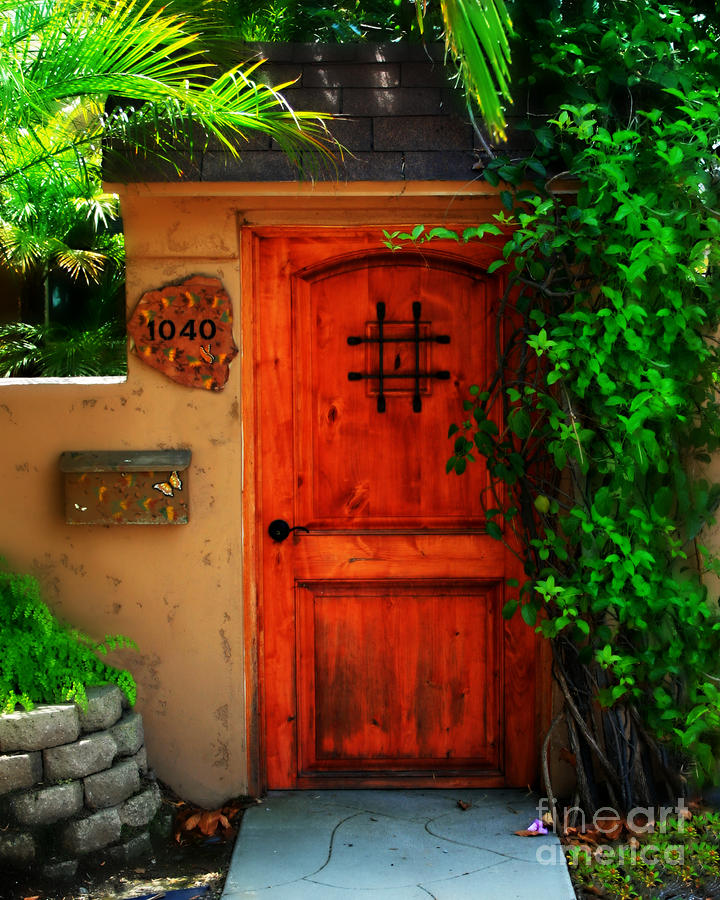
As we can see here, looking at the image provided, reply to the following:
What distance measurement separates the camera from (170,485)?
383 cm

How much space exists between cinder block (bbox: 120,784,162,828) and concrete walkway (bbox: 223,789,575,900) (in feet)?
1.19

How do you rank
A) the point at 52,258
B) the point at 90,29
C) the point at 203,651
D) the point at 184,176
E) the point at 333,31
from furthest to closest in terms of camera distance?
the point at 52,258 → the point at 333,31 → the point at 203,651 → the point at 184,176 → the point at 90,29

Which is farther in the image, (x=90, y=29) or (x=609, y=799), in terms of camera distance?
(x=609, y=799)

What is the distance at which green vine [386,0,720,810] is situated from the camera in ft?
11.1

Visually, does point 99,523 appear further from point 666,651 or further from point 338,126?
point 666,651

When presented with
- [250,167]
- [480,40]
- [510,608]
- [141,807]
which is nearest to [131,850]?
[141,807]

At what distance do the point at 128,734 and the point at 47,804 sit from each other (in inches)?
15.2

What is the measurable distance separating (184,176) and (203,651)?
1.95 meters

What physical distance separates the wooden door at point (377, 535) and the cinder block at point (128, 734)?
1.99 ft

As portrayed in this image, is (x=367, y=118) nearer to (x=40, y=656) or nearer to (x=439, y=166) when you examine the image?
(x=439, y=166)

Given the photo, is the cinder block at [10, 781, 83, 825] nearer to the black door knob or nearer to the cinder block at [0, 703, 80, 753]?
the cinder block at [0, 703, 80, 753]

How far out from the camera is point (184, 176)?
143 inches

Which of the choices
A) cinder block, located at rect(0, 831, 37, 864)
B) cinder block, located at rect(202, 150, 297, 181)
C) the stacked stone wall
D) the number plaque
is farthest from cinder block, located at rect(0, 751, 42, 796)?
cinder block, located at rect(202, 150, 297, 181)

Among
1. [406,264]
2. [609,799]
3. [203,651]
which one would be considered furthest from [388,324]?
[609,799]
